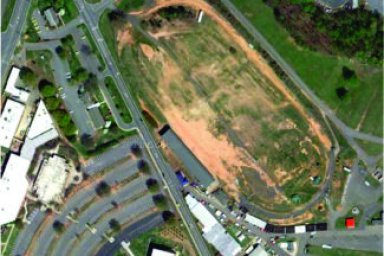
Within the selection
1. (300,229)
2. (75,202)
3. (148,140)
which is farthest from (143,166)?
(300,229)

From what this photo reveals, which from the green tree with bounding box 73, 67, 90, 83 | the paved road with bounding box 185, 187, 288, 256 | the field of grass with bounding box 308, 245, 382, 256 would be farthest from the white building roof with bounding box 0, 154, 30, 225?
the field of grass with bounding box 308, 245, 382, 256

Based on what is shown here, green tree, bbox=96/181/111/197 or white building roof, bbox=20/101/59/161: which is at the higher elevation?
white building roof, bbox=20/101/59/161

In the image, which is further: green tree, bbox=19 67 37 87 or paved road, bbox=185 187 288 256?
paved road, bbox=185 187 288 256

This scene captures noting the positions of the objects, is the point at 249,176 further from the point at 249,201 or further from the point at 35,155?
the point at 35,155

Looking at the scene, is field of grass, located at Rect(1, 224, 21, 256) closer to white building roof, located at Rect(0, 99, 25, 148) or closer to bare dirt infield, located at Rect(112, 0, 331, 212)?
white building roof, located at Rect(0, 99, 25, 148)

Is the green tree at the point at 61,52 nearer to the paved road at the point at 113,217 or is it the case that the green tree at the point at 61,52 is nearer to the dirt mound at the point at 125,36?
the dirt mound at the point at 125,36

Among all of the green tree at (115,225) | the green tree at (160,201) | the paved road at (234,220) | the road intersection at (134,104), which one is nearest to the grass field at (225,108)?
the road intersection at (134,104)

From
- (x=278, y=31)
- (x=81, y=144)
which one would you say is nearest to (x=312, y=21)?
(x=278, y=31)
